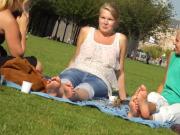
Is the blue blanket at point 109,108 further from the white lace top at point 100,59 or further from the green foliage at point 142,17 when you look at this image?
→ the green foliage at point 142,17

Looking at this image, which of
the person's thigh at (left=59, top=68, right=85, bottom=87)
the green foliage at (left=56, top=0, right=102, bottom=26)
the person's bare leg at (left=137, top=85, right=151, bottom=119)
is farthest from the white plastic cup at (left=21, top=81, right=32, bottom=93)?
the green foliage at (left=56, top=0, right=102, bottom=26)

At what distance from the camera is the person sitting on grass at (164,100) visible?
7.50m

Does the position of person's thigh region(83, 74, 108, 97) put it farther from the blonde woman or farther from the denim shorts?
the blonde woman

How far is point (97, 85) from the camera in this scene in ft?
29.5

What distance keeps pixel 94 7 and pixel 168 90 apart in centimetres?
6548

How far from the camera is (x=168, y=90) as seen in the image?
8625 mm

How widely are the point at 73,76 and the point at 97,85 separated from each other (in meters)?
0.40

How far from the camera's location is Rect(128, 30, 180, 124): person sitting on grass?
24.6 feet

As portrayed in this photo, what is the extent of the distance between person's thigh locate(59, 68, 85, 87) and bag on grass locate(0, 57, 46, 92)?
22.5 inches

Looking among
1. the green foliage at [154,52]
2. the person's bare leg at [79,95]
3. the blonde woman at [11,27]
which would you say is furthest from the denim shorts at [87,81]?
the green foliage at [154,52]

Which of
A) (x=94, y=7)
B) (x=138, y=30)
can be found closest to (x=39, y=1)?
(x=94, y=7)

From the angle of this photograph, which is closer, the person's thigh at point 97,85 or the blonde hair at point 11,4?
the blonde hair at point 11,4

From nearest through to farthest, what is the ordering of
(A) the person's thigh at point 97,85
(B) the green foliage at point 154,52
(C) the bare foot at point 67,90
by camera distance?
(C) the bare foot at point 67,90 < (A) the person's thigh at point 97,85 < (B) the green foliage at point 154,52

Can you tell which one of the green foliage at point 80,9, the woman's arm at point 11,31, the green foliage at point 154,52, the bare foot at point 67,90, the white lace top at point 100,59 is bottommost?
the green foliage at point 154,52
